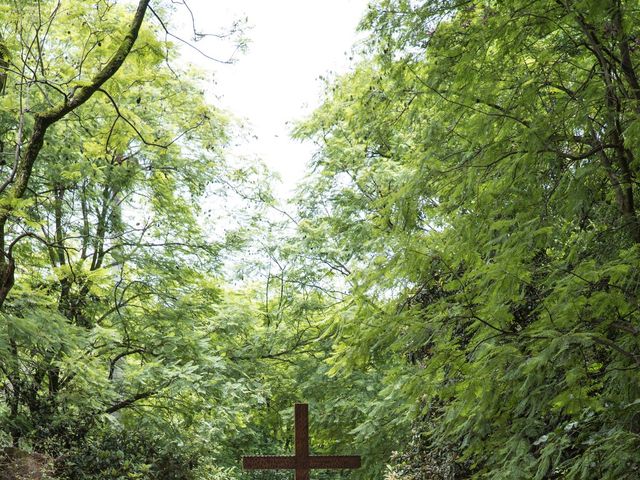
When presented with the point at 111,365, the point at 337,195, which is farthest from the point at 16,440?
the point at 337,195

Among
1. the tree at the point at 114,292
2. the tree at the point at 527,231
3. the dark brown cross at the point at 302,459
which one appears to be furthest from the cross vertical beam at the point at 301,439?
the tree at the point at 527,231

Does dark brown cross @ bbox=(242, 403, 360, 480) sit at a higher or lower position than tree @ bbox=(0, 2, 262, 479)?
lower

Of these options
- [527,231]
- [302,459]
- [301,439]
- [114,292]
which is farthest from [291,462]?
[527,231]

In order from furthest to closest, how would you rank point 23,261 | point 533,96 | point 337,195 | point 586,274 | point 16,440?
point 337,195
point 23,261
point 16,440
point 533,96
point 586,274

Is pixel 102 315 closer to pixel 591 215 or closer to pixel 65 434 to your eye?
pixel 65 434

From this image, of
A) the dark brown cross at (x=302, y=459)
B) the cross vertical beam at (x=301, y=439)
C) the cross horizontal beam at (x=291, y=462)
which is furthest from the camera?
the cross vertical beam at (x=301, y=439)

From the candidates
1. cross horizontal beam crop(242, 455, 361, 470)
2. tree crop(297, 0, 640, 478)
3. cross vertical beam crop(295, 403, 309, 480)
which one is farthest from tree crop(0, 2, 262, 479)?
tree crop(297, 0, 640, 478)

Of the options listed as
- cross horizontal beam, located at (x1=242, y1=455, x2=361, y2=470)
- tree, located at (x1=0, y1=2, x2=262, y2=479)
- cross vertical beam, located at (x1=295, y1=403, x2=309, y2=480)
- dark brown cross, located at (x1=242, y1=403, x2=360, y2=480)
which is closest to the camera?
cross horizontal beam, located at (x1=242, y1=455, x2=361, y2=470)

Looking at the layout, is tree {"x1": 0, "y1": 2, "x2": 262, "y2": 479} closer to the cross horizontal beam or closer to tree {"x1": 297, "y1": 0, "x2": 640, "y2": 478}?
the cross horizontal beam

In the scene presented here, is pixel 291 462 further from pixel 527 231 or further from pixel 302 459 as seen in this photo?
pixel 527 231

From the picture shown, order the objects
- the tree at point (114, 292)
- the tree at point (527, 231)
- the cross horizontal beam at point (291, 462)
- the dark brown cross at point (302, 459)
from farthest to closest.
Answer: the tree at point (114, 292), the dark brown cross at point (302, 459), the cross horizontal beam at point (291, 462), the tree at point (527, 231)

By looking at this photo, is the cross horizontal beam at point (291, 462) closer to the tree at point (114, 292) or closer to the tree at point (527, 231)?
the tree at point (114, 292)

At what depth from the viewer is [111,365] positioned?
39.0 feet

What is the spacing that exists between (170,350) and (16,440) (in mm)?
2590
